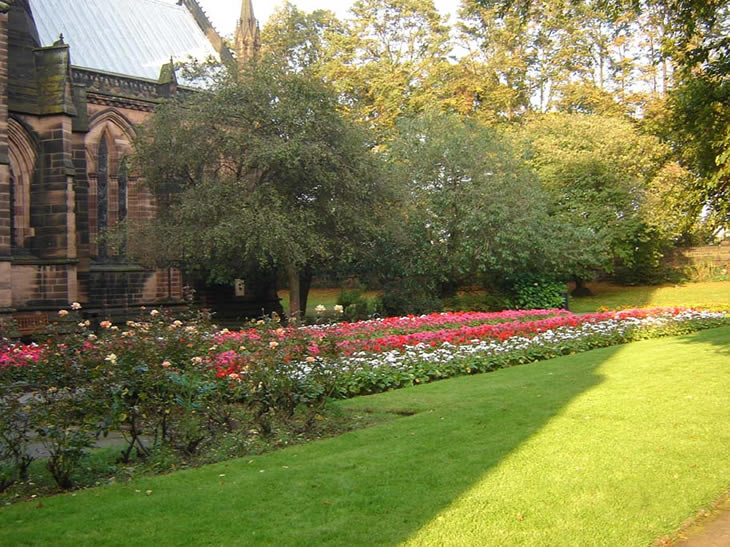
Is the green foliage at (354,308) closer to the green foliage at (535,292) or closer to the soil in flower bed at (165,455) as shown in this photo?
the green foliage at (535,292)

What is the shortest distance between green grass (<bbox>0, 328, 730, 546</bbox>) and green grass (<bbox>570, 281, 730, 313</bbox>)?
78.4 feet

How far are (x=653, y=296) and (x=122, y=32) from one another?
26.9 metres

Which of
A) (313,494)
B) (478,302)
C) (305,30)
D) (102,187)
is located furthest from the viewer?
(305,30)

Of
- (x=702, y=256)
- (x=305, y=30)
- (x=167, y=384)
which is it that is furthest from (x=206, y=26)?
(x=167, y=384)

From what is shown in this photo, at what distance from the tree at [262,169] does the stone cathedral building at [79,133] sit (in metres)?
2.21

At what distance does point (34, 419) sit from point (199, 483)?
1.54 m

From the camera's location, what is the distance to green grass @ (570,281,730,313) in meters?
31.3

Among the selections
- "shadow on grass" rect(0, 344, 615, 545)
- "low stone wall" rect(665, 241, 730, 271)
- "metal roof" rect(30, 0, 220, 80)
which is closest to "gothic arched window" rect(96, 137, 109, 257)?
"metal roof" rect(30, 0, 220, 80)

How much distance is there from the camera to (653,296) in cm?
3366

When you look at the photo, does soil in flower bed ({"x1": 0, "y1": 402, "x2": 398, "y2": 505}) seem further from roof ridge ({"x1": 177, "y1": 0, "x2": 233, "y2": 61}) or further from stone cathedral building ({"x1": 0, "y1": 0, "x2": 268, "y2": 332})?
roof ridge ({"x1": 177, "y1": 0, "x2": 233, "y2": 61})

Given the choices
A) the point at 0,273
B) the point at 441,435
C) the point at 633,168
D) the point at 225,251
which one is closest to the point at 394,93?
the point at 633,168

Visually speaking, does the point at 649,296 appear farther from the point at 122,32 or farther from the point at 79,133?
the point at 122,32

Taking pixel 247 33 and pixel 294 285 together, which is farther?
pixel 247 33

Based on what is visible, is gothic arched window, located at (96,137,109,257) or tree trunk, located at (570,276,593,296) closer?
gothic arched window, located at (96,137,109,257)
